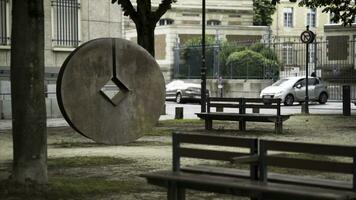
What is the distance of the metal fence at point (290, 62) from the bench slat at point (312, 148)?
35192mm

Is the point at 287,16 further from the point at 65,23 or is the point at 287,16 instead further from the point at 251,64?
the point at 65,23

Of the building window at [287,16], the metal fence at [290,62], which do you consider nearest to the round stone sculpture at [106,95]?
the metal fence at [290,62]

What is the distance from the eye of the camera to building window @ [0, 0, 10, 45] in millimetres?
23297

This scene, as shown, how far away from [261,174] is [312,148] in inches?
23.9

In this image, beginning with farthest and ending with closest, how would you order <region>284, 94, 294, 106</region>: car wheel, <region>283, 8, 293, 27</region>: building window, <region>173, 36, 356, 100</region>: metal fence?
<region>283, 8, 293, 27</region>: building window, <region>173, 36, 356, 100</region>: metal fence, <region>284, 94, 294, 106</region>: car wheel

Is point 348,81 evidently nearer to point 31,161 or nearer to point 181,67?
point 181,67

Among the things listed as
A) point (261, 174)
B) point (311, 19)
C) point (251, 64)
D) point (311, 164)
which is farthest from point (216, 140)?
point (311, 19)

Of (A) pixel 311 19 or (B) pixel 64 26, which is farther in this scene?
(A) pixel 311 19

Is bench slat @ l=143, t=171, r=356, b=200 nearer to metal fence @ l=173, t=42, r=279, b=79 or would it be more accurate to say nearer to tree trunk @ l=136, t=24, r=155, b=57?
tree trunk @ l=136, t=24, r=155, b=57

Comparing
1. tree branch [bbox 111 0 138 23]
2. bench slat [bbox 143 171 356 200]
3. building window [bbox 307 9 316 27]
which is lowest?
bench slat [bbox 143 171 356 200]

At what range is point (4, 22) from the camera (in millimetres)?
23406

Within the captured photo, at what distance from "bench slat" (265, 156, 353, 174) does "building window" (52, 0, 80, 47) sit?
18578 mm

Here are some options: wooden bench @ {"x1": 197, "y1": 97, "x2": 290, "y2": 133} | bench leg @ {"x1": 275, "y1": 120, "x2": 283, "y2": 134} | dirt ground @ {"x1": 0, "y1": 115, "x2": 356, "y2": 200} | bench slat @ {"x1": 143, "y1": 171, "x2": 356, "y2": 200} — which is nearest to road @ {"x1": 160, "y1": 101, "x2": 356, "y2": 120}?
dirt ground @ {"x1": 0, "y1": 115, "x2": 356, "y2": 200}

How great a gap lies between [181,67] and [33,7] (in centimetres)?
4089
